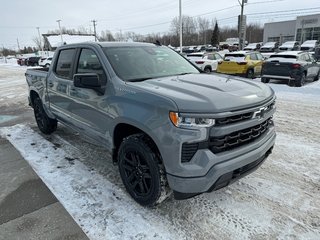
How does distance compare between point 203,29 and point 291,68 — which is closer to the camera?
point 291,68

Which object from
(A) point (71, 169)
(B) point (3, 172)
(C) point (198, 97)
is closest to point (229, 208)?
(C) point (198, 97)

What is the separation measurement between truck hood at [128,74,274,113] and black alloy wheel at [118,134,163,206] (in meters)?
0.60

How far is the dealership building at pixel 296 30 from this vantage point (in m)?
52.2

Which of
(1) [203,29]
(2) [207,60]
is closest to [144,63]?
(2) [207,60]

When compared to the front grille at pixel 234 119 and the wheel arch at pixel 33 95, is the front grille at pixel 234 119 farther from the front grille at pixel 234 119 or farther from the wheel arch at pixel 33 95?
the wheel arch at pixel 33 95

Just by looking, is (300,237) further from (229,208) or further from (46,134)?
(46,134)

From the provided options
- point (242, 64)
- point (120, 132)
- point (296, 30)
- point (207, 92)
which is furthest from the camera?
point (296, 30)

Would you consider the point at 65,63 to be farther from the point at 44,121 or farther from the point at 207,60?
the point at 207,60

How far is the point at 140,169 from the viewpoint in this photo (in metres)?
3.05

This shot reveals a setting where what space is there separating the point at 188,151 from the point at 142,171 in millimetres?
755

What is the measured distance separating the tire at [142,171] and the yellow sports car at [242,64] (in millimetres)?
12166

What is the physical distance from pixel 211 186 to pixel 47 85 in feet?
12.6

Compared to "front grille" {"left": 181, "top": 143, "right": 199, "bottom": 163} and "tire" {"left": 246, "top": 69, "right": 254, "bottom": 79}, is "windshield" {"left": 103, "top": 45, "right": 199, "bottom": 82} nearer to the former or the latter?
"front grille" {"left": 181, "top": 143, "right": 199, "bottom": 163}

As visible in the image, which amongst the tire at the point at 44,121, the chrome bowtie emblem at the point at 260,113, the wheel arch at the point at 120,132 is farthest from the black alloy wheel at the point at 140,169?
the tire at the point at 44,121
